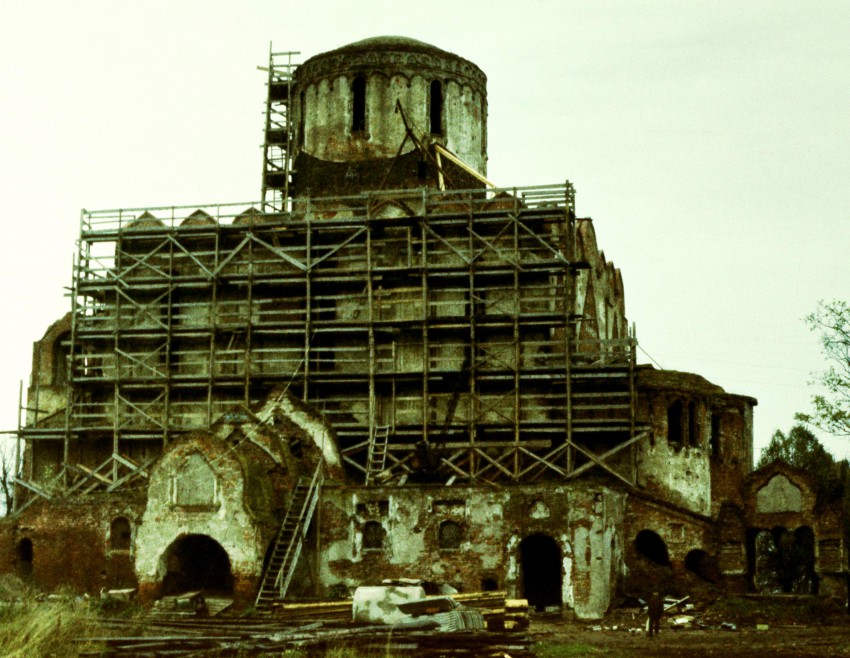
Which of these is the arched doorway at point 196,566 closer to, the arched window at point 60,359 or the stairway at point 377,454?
the stairway at point 377,454

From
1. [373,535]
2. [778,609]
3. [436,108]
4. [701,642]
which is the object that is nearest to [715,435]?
[778,609]

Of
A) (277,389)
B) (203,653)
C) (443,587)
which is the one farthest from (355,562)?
(203,653)

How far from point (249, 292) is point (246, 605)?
1269 cm

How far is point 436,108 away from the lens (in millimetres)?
49719

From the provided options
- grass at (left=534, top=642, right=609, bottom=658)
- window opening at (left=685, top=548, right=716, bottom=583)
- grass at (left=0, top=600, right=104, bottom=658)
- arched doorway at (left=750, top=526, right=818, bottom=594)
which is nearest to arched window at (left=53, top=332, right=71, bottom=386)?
grass at (left=0, top=600, right=104, bottom=658)

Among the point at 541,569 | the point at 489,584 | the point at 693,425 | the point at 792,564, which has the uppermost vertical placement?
the point at 693,425

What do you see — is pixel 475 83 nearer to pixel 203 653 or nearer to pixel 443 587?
pixel 443 587

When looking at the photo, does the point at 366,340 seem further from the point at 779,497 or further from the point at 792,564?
the point at 792,564

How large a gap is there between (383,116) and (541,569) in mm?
17532

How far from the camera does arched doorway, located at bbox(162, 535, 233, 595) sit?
3653 cm

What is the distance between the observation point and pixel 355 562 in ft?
122

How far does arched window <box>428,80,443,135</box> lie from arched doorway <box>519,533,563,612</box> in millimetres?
16289

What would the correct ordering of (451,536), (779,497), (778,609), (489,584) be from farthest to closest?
(779,497), (451,536), (489,584), (778,609)

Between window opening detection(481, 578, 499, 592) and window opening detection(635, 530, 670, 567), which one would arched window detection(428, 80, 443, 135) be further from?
window opening detection(481, 578, 499, 592)
